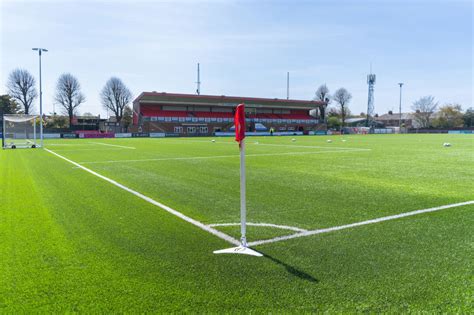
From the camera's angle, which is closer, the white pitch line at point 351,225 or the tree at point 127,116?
the white pitch line at point 351,225

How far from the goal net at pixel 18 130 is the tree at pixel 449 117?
352ft

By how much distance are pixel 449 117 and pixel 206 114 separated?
7408 cm

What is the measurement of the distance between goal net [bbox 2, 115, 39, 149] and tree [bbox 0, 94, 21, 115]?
5494cm

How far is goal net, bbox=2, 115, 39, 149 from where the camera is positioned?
89.8 feet

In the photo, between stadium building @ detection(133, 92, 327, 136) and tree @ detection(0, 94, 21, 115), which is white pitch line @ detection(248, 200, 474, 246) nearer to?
stadium building @ detection(133, 92, 327, 136)

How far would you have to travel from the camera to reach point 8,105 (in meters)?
76.8

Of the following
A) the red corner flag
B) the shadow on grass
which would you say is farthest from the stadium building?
the shadow on grass

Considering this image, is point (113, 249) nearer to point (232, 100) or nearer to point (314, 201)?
point (314, 201)

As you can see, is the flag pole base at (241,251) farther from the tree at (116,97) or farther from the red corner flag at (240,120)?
the tree at (116,97)

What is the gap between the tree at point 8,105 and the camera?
250ft

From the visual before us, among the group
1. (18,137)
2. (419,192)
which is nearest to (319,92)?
(18,137)

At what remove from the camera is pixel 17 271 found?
3594 mm

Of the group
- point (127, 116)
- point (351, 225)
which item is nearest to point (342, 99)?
point (127, 116)

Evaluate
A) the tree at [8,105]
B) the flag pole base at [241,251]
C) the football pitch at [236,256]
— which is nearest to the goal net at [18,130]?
the football pitch at [236,256]
